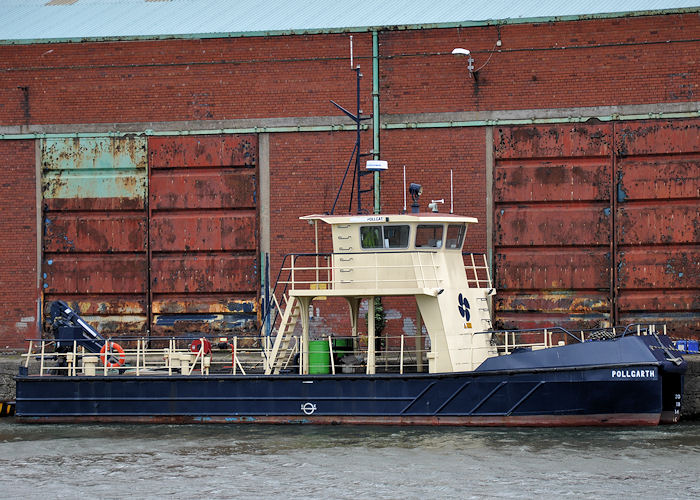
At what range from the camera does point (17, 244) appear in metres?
20.0

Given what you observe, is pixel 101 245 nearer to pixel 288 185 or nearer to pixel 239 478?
pixel 288 185

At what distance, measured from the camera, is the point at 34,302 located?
1995 cm

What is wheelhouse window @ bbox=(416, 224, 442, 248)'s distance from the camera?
16.1 meters

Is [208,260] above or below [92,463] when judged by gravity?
above

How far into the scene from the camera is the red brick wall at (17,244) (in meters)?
19.9

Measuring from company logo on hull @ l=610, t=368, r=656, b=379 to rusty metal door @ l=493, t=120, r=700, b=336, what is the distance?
11.9 ft

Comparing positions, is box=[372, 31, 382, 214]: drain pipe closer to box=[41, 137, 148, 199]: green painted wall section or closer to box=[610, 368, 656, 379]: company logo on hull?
box=[41, 137, 148, 199]: green painted wall section

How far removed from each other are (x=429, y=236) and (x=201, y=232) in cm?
517

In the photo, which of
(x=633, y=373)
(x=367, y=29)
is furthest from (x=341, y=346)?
(x=367, y=29)

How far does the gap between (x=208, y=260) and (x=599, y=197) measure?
709 centimetres

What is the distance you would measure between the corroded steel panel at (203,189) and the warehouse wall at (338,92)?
55 cm

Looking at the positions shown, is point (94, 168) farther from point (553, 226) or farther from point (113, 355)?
point (553, 226)

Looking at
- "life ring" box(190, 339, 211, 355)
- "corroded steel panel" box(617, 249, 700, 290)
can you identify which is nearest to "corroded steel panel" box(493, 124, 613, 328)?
"corroded steel panel" box(617, 249, 700, 290)

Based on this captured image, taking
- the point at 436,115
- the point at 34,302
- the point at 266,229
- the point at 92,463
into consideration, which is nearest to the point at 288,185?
the point at 266,229
